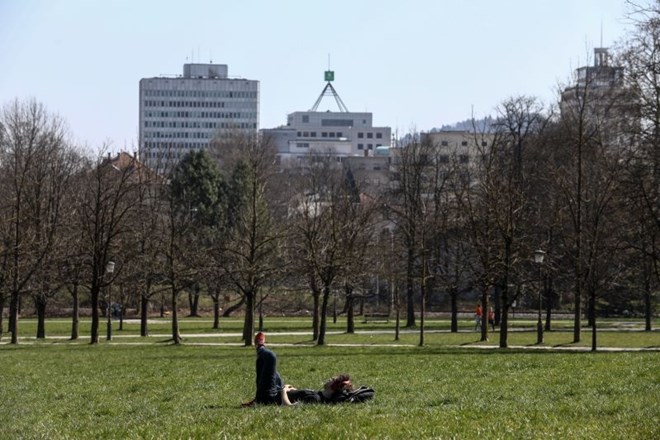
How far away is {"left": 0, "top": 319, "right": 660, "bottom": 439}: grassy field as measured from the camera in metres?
13.0

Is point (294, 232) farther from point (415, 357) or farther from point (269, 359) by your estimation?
point (269, 359)

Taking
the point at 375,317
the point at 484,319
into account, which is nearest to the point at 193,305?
the point at 375,317

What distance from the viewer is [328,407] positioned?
632 inches

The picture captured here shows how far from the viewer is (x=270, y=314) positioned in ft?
251

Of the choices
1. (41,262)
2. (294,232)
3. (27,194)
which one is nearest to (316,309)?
(294,232)

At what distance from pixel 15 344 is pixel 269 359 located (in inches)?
1127

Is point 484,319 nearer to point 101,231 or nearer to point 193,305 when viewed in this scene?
point 101,231

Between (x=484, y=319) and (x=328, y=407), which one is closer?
(x=328, y=407)

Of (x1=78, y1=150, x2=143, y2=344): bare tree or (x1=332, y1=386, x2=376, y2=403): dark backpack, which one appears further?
(x1=78, y1=150, x2=143, y2=344): bare tree

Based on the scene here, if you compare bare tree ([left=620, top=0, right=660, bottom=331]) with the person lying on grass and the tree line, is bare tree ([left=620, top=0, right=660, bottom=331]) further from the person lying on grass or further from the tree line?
the person lying on grass

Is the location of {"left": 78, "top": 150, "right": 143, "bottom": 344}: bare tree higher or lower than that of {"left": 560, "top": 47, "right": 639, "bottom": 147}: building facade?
lower

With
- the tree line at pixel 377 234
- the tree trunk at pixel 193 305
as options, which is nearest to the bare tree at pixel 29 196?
the tree line at pixel 377 234

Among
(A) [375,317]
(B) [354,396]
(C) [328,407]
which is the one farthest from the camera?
(A) [375,317]

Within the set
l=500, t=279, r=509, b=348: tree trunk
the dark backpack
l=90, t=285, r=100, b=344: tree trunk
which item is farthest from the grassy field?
l=90, t=285, r=100, b=344: tree trunk
